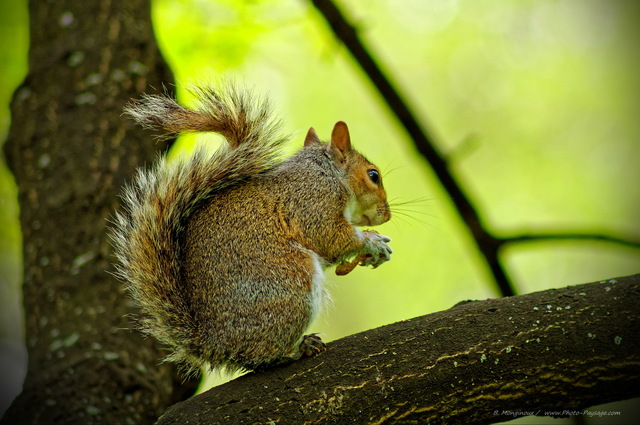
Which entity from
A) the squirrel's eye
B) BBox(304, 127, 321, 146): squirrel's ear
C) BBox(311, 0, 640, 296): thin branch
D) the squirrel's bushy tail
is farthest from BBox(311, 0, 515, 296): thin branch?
the squirrel's bushy tail

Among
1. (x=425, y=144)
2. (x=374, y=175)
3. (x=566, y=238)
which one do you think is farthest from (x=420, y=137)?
(x=566, y=238)

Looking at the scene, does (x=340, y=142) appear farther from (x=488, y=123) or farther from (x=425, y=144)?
(x=488, y=123)

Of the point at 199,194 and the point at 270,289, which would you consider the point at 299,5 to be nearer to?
the point at 199,194

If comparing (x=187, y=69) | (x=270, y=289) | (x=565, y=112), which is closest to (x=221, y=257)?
(x=270, y=289)

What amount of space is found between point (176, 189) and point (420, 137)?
58.7 inches

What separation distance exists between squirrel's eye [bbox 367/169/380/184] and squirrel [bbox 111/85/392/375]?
1.27ft

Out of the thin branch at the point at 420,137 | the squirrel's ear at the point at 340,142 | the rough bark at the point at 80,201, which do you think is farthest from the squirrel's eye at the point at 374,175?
the rough bark at the point at 80,201

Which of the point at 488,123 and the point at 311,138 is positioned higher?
the point at 488,123

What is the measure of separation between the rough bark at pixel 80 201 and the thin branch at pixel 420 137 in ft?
3.40

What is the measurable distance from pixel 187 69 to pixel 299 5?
37.3 inches

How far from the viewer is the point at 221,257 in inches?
109

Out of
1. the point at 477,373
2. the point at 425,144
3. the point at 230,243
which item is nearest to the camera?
the point at 477,373

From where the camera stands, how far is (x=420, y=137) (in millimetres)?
3693

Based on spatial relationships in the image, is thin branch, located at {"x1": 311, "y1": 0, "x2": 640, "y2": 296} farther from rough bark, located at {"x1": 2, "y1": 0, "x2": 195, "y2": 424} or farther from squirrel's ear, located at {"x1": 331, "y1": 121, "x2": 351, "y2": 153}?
rough bark, located at {"x1": 2, "y1": 0, "x2": 195, "y2": 424}
